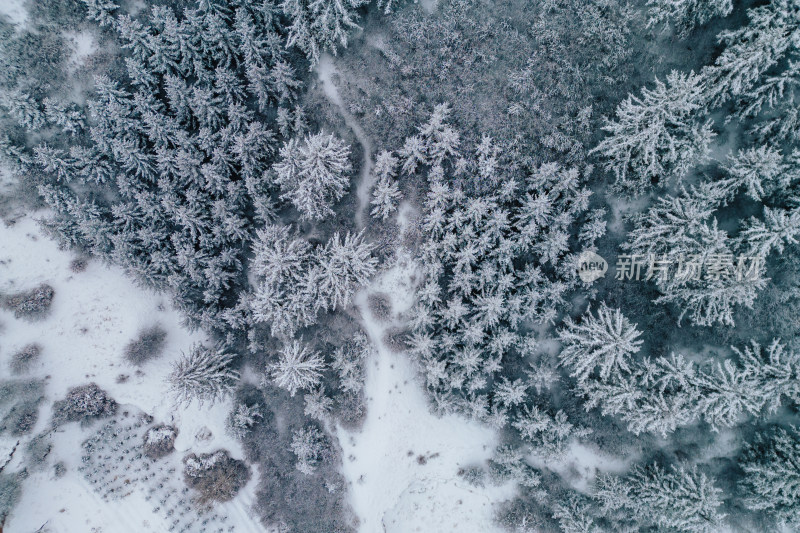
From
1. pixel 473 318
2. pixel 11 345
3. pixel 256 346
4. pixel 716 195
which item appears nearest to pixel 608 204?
pixel 716 195

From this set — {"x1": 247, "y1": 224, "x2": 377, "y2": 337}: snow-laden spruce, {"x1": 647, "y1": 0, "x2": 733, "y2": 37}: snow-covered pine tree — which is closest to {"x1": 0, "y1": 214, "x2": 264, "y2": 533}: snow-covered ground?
{"x1": 247, "y1": 224, "x2": 377, "y2": 337}: snow-laden spruce

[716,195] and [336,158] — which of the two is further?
[336,158]

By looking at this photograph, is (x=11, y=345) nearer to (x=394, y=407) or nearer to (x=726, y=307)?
(x=394, y=407)

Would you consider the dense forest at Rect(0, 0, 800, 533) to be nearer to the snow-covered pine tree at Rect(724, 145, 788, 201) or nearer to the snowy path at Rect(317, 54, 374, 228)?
the snowy path at Rect(317, 54, 374, 228)

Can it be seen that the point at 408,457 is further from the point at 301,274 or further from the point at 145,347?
the point at 145,347

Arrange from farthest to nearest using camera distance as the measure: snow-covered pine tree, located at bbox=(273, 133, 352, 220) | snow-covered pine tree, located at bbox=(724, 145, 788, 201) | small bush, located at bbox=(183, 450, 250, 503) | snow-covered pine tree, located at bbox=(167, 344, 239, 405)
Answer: small bush, located at bbox=(183, 450, 250, 503)
snow-covered pine tree, located at bbox=(167, 344, 239, 405)
snow-covered pine tree, located at bbox=(273, 133, 352, 220)
snow-covered pine tree, located at bbox=(724, 145, 788, 201)

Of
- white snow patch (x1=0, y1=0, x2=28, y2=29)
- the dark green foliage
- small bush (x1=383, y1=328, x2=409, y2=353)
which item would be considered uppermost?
white snow patch (x1=0, y1=0, x2=28, y2=29)
